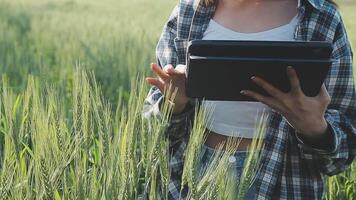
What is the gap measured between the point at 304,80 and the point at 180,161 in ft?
1.23

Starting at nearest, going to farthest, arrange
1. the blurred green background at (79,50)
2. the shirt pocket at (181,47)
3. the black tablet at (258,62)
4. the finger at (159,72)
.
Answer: the black tablet at (258,62), the finger at (159,72), the shirt pocket at (181,47), the blurred green background at (79,50)

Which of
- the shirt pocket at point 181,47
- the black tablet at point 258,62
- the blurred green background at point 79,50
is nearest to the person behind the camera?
the black tablet at point 258,62

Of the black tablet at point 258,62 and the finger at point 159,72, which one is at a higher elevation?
the black tablet at point 258,62

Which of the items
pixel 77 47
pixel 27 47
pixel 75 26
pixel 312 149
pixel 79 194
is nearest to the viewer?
pixel 79 194

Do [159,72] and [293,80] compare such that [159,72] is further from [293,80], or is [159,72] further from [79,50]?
[79,50]

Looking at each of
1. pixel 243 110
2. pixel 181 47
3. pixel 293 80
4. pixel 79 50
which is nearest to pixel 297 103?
pixel 293 80

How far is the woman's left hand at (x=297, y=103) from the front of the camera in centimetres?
112

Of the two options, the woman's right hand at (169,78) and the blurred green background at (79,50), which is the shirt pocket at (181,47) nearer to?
the woman's right hand at (169,78)

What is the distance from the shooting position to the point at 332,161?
1.27 metres

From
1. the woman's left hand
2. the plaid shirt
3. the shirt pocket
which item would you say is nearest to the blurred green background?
the shirt pocket

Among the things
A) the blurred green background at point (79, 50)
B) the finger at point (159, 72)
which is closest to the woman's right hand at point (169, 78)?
the finger at point (159, 72)

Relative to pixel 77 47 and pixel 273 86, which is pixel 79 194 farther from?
pixel 77 47

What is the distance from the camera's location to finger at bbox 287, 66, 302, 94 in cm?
109

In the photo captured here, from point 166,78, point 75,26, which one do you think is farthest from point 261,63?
point 75,26
